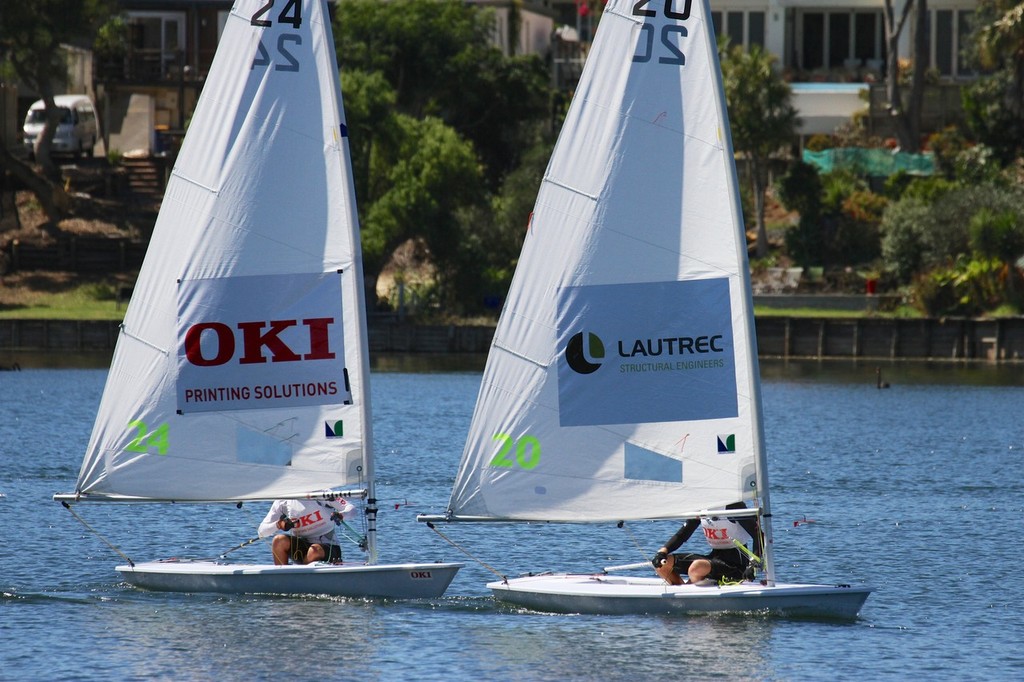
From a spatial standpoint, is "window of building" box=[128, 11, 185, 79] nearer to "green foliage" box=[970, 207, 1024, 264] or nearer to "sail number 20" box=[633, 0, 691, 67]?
"green foliage" box=[970, 207, 1024, 264]

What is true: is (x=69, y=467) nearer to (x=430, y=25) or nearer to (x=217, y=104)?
(x=217, y=104)

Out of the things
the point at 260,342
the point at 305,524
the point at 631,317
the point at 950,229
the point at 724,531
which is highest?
the point at 950,229

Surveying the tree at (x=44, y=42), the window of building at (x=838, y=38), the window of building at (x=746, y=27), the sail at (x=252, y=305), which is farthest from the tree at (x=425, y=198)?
the sail at (x=252, y=305)

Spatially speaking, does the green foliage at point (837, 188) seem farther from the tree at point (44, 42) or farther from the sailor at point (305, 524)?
the sailor at point (305, 524)

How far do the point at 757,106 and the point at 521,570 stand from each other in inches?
2401

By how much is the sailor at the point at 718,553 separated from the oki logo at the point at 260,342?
6051mm

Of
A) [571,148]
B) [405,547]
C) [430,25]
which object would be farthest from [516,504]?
[430,25]

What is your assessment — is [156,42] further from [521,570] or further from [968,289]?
[521,570]

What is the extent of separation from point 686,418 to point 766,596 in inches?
111

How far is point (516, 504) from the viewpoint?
24641mm

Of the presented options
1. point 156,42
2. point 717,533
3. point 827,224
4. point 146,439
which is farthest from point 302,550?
point 156,42

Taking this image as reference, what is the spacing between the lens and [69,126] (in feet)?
322

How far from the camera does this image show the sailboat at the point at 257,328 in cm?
2536

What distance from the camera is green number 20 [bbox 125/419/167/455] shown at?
85.6ft
